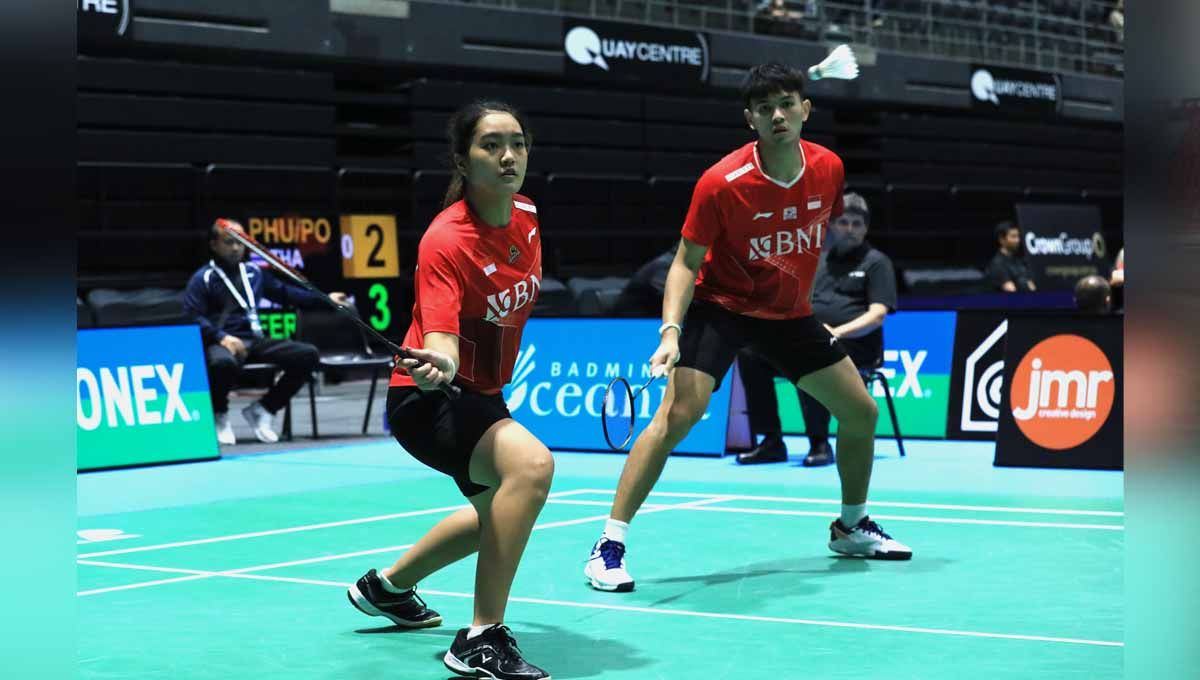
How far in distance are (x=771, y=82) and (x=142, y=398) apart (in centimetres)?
598

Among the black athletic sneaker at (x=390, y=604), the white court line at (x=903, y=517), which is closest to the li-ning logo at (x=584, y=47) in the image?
the white court line at (x=903, y=517)

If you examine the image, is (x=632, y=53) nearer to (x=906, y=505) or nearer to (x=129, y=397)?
(x=129, y=397)

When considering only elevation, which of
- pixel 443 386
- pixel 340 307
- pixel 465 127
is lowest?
pixel 443 386

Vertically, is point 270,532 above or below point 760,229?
below

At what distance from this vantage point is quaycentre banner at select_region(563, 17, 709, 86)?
Result: 1870cm

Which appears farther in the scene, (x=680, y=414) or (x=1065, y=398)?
(x=1065, y=398)

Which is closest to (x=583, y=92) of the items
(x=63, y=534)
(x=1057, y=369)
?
(x=1057, y=369)

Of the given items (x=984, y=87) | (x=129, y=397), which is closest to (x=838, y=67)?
(x=129, y=397)

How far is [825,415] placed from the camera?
410 inches

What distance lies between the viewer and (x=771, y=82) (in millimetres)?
6121

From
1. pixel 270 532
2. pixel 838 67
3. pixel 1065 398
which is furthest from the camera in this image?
pixel 1065 398

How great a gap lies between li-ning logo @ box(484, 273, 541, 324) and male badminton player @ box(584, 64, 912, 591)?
135 cm

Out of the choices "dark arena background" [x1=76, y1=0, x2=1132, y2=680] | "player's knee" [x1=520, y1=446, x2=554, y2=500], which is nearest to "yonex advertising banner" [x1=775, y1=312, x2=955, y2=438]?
"dark arena background" [x1=76, y1=0, x2=1132, y2=680]

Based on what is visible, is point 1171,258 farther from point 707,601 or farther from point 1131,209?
point 707,601
